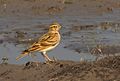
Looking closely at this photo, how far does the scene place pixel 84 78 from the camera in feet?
29.7

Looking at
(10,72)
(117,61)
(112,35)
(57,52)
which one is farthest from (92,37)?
(117,61)

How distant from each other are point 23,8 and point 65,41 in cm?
428

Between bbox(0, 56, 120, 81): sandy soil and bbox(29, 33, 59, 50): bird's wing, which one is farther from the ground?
bbox(29, 33, 59, 50): bird's wing

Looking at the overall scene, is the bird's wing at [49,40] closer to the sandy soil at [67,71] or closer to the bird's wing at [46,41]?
the bird's wing at [46,41]

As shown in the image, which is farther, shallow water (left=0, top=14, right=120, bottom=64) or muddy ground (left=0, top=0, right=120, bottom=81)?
shallow water (left=0, top=14, right=120, bottom=64)

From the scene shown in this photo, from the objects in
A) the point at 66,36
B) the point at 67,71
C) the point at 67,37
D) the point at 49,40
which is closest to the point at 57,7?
the point at 66,36

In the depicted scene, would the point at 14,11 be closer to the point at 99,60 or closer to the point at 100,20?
the point at 100,20

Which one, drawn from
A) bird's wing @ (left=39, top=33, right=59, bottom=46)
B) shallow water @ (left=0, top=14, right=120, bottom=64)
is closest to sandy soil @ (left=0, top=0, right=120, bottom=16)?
shallow water @ (left=0, top=14, right=120, bottom=64)

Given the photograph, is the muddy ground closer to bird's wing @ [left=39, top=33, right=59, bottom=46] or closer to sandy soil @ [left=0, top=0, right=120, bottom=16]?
sandy soil @ [left=0, top=0, right=120, bottom=16]

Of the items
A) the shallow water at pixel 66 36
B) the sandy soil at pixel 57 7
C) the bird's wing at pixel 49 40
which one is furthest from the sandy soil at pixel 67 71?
the sandy soil at pixel 57 7

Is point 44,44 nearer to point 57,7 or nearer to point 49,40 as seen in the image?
point 49,40

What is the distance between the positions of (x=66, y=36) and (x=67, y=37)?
0.53 feet

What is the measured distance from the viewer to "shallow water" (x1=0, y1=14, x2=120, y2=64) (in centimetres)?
1355

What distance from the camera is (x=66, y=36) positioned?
15969mm
